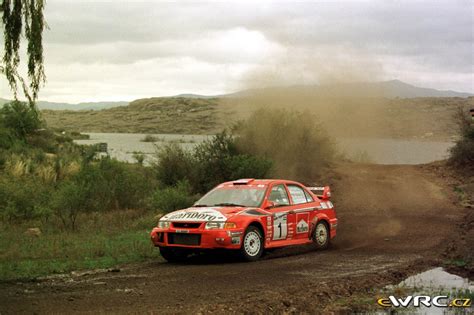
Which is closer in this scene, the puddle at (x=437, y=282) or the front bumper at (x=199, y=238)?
the puddle at (x=437, y=282)

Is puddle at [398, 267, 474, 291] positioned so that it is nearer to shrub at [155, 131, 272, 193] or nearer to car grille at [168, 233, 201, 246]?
car grille at [168, 233, 201, 246]

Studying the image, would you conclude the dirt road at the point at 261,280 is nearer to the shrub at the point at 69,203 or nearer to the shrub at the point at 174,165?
the shrub at the point at 69,203

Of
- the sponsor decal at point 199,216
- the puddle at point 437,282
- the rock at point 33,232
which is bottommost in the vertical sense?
the rock at point 33,232

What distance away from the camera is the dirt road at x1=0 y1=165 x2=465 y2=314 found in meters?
8.90

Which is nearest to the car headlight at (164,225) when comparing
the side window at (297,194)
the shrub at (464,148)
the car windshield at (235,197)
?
the car windshield at (235,197)

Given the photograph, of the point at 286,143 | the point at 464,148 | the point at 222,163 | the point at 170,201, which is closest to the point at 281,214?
the point at 170,201

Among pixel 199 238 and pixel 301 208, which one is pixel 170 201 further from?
pixel 199 238

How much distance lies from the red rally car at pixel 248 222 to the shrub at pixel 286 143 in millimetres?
11571

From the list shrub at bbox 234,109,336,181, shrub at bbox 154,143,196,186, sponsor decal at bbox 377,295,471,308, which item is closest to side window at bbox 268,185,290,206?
sponsor decal at bbox 377,295,471,308

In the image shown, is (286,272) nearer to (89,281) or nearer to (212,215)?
(212,215)

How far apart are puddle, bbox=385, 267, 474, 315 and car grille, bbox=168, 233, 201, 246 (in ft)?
12.3

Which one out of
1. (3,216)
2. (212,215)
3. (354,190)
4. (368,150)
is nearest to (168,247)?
(212,215)

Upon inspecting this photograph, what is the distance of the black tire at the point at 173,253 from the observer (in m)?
13.1

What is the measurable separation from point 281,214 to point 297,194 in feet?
3.79
